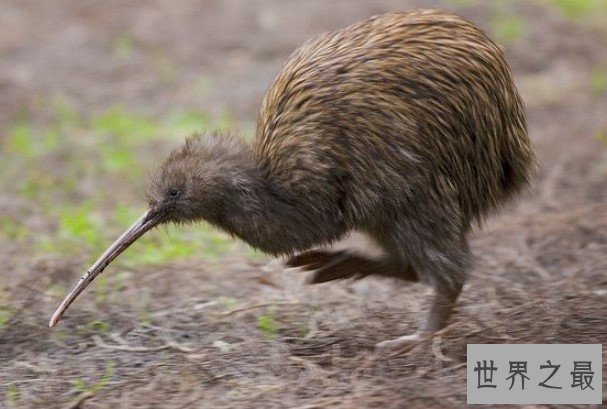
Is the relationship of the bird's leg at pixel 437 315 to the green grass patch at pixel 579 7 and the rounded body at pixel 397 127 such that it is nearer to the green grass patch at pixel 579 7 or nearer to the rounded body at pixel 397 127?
the rounded body at pixel 397 127

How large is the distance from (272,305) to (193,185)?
3.13 feet

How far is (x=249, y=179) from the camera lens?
5016 millimetres

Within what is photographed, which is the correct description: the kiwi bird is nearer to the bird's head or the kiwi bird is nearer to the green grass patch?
the bird's head

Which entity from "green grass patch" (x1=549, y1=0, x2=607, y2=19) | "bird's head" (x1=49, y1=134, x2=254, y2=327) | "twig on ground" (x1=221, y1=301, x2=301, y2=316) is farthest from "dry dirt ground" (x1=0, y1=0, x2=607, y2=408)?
"green grass patch" (x1=549, y1=0, x2=607, y2=19)

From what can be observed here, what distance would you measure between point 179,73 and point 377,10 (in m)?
2.56

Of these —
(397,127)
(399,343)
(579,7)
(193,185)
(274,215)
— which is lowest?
(399,343)

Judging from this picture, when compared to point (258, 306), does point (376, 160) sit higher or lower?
higher

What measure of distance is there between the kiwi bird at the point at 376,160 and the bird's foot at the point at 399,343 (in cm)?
2

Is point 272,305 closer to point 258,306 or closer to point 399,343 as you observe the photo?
point 258,306

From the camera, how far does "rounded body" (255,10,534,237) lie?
15.9ft

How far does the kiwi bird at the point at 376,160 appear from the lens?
191 inches

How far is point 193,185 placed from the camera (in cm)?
507

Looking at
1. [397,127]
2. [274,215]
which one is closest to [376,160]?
[397,127]

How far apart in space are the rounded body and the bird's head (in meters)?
0.13
